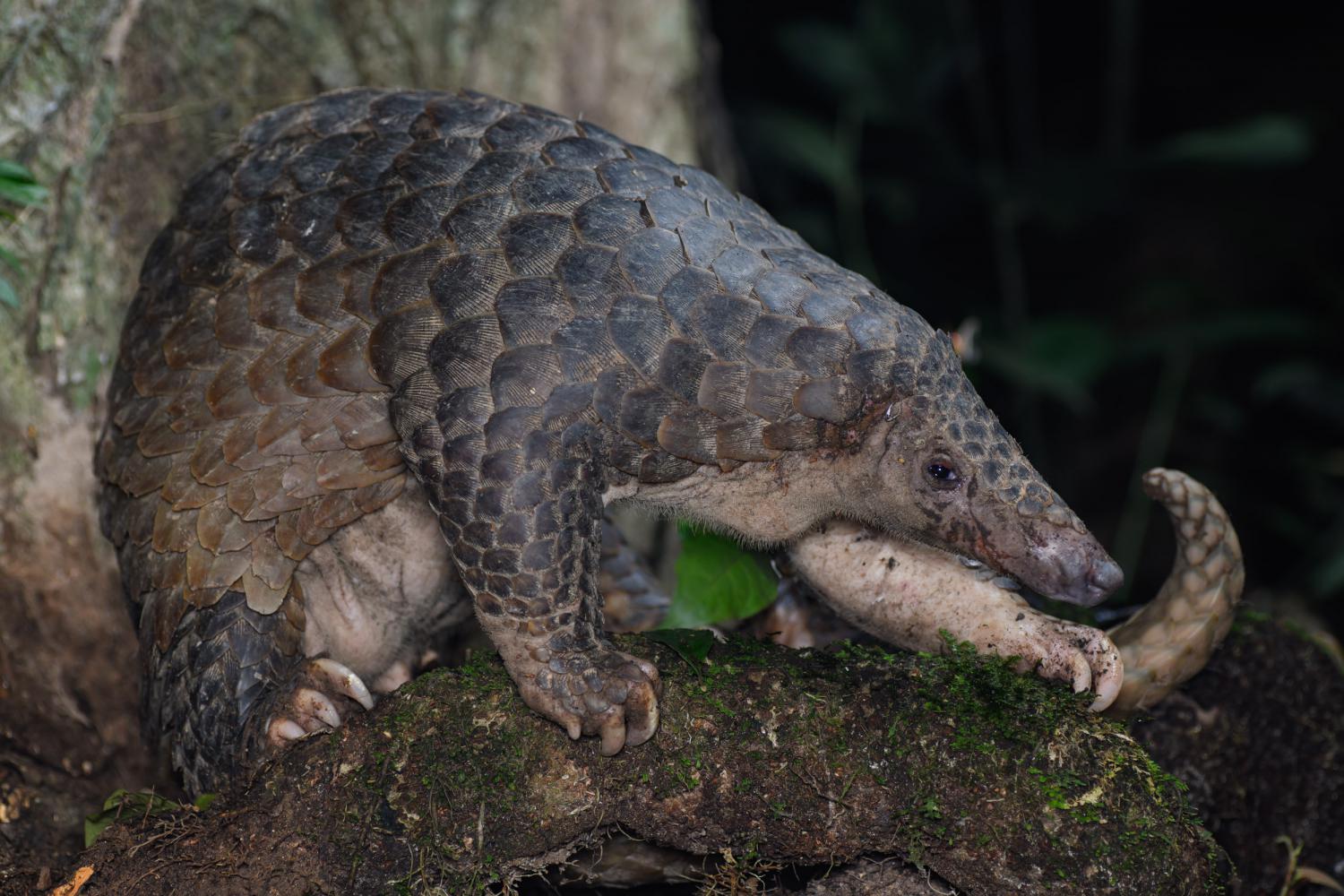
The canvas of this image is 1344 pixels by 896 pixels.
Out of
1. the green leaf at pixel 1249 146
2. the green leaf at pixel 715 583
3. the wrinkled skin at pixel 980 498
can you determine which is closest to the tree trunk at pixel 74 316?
the green leaf at pixel 715 583

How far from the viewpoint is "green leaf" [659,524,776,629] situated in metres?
3.71

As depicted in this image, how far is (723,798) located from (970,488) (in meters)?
0.96

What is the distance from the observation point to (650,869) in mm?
3418

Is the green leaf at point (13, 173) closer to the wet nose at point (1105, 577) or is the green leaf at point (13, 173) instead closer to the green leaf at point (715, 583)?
the green leaf at point (715, 583)

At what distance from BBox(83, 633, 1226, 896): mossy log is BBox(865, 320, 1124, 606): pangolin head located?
31 cm

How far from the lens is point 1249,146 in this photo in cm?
688

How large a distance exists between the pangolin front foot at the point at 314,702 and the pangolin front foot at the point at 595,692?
1.40 feet

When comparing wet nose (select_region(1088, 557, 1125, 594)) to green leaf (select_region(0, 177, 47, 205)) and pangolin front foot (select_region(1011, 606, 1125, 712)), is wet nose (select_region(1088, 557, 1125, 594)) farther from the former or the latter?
green leaf (select_region(0, 177, 47, 205))

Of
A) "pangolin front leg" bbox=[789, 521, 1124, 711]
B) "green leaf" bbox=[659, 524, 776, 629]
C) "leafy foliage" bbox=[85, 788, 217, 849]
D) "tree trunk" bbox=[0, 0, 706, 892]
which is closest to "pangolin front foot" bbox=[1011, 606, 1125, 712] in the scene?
"pangolin front leg" bbox=[789, 521, 1124, 711]

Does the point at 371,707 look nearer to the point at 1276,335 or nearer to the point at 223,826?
the point at 223,826

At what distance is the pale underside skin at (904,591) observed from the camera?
137 inches

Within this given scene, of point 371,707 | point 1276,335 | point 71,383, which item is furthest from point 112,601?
point 1276,335

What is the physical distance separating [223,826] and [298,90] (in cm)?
320

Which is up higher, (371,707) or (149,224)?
(149,224)
